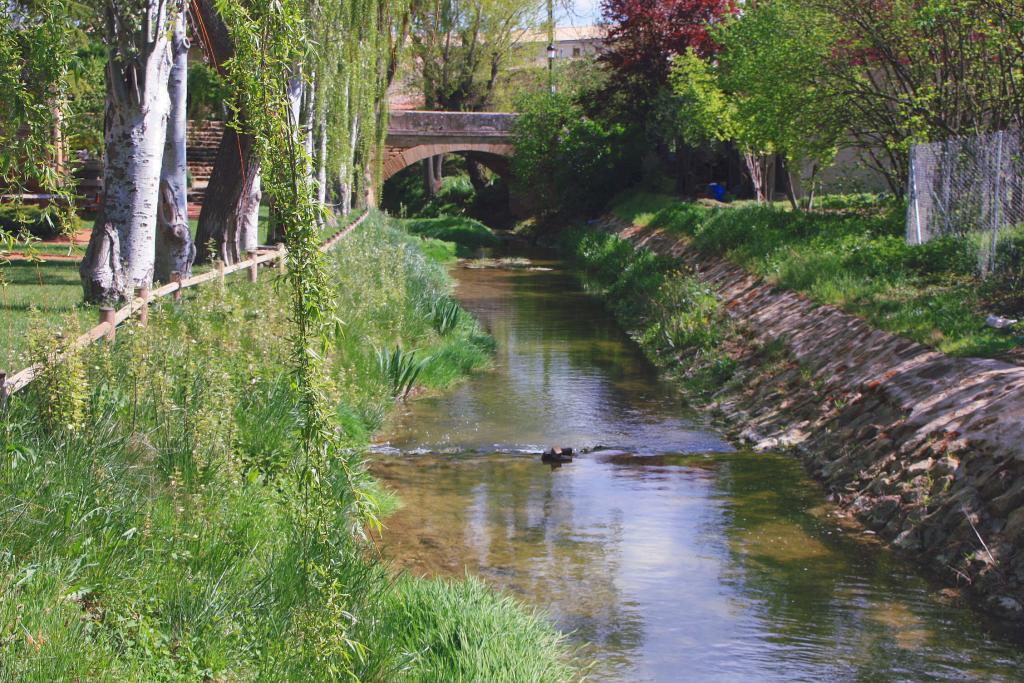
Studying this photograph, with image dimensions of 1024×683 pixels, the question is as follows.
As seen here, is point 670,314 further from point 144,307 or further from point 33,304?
point 33,304

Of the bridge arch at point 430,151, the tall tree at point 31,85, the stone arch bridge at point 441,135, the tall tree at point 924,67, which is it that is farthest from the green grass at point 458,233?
the tall tree at point 31,85

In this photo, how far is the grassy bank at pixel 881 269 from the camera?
441 inches

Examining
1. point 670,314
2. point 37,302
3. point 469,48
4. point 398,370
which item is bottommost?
point 398,370

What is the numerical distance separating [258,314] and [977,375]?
6348 mm

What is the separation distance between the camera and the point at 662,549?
8.29 meters

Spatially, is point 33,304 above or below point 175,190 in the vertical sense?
below

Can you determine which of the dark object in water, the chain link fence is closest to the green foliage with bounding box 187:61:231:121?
the chain link fence


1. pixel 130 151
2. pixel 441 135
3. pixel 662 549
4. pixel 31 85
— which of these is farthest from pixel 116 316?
pixel 441 135

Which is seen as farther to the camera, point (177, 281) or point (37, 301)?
point (37, 301)

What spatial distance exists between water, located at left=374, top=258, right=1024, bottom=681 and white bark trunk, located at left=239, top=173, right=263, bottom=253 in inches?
229

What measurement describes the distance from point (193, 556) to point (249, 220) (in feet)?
42.5

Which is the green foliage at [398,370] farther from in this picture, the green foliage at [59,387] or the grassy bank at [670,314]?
the green foliage at [59,387]

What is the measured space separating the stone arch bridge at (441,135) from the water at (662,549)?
30.8m

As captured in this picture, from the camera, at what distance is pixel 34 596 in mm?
4078
